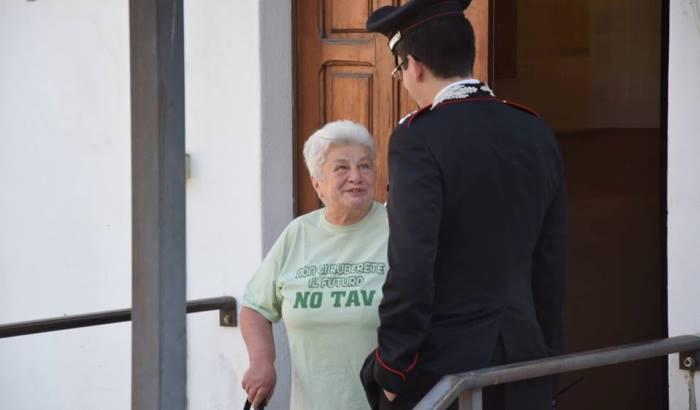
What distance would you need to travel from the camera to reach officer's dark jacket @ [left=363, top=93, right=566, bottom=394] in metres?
2.82

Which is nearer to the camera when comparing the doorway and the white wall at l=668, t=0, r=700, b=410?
the white wall at l=668, t=0, r=700, b=410

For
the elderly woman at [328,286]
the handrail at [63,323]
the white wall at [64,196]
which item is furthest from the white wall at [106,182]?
the elderly woman at [328,286]

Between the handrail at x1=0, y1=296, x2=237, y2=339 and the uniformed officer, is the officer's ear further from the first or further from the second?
the handrail at x1=0, y1=296, x2=237, y2=339

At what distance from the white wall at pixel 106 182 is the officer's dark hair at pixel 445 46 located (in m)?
2.08

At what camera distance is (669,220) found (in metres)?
4.00

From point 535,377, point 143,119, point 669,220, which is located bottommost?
point 535,377

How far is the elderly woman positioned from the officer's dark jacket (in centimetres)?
40

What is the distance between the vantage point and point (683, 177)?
155 inches

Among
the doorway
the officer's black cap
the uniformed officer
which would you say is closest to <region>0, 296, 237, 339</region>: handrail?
the uniformed officer

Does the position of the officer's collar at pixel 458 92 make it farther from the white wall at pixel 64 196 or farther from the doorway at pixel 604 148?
the white wall at pixel 64 196

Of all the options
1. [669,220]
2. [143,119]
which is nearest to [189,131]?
[669,220]

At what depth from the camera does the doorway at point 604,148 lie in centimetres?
507

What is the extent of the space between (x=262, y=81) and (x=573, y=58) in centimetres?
125

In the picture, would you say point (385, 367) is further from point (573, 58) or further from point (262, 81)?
point (573, 58)
